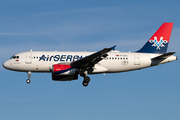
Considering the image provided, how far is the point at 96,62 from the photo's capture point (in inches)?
1593

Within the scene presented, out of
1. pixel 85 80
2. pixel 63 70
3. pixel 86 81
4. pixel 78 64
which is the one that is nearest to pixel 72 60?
pixel 78 64

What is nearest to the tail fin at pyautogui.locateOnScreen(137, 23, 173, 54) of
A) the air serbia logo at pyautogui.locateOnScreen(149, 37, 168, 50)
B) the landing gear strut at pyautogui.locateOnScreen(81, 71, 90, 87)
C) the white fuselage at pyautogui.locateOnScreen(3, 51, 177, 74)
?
the air serbia logo at pyautogui.locateOnScreen(149, 37, 168, 50)

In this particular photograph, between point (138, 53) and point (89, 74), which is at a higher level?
point (138, 53)

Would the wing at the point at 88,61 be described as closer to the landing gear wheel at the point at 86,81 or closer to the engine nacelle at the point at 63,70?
the engine nacelle at the point at 63,70

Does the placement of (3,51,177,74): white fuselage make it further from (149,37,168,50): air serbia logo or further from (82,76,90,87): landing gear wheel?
(149,37,168,50): air serbia logo

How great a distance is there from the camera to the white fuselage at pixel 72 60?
41.6 m

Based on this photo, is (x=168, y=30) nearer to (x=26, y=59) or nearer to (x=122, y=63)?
(x=122, y=63)

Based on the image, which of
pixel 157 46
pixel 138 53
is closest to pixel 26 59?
pixel 138 53

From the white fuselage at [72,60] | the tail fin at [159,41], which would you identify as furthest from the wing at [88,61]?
the tail fin at [159,41]

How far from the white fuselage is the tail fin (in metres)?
1.94

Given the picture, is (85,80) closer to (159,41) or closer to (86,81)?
(86,81)

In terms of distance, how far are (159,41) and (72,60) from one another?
12543 millimetres

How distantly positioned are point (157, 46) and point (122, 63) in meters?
6.02

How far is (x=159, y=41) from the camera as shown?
44.7 m
